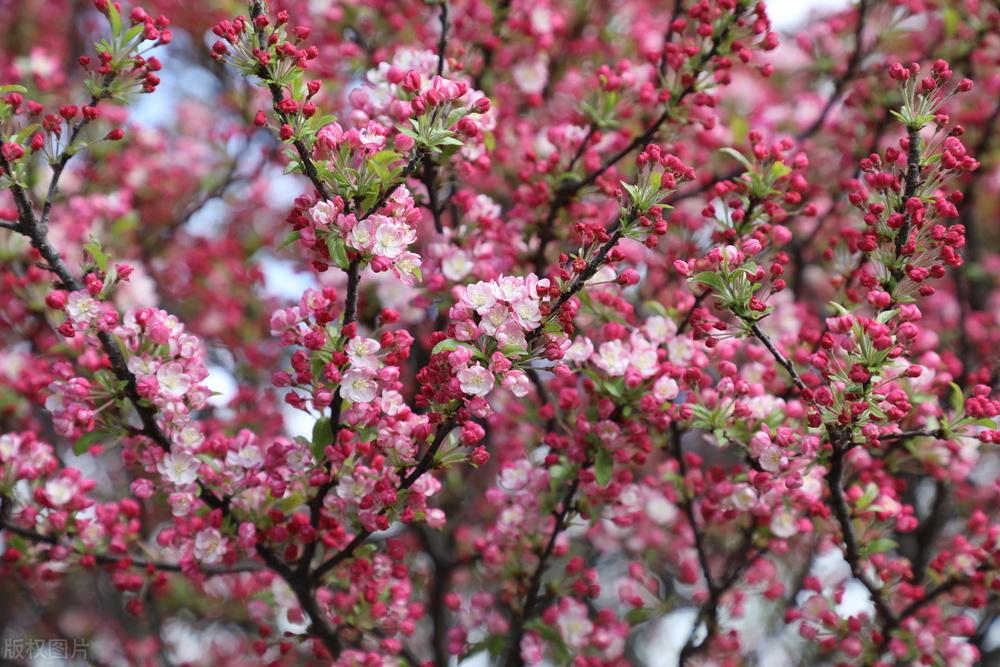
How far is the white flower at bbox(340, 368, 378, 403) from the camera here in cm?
254

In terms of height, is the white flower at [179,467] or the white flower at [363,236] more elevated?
the white flower at [363,236]

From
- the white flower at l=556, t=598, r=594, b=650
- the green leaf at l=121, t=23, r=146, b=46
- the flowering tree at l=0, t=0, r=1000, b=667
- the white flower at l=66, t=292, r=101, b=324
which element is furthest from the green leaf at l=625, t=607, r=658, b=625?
the green leaf at l=121, t=23, r=146, b=46

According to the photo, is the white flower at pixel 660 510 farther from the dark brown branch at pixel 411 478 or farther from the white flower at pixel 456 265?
the dark brown branch at pixel 411 478

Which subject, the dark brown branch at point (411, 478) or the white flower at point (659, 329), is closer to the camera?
the dark brown branch at point (411, 478)

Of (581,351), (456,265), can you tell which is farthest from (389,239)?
(456,265)

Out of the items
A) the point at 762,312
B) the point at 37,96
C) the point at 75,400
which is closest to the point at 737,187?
the point at 762,312

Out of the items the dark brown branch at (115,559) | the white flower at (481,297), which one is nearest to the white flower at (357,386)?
the white flower at (481,297)

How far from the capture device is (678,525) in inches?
166

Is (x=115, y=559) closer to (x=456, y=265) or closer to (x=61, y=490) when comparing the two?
(x=61, y=490)

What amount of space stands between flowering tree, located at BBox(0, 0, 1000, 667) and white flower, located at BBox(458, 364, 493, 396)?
0.01m

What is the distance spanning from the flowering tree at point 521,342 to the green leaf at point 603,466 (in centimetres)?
1

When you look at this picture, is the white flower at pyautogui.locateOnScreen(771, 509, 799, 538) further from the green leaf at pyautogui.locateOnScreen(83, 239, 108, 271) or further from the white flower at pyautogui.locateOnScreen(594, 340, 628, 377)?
the green leaf at pyautogui.locateOnScreen(83, 239, 108, 271)

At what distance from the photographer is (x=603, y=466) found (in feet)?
9.53

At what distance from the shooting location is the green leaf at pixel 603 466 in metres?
2.87
